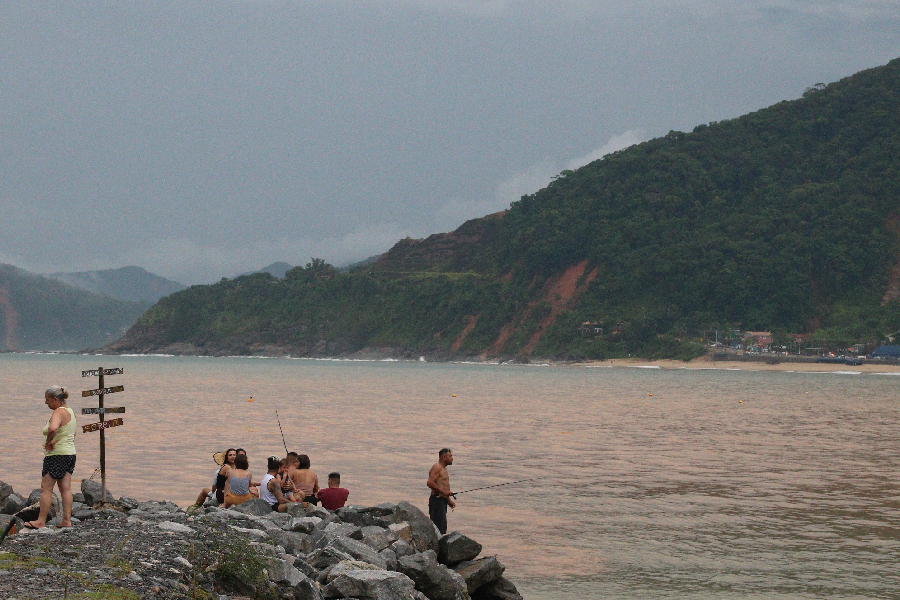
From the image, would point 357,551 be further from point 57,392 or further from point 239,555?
point 57,392

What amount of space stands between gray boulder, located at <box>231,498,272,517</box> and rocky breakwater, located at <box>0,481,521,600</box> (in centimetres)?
2

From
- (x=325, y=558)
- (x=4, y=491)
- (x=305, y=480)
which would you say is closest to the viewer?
(x=325, y=558)

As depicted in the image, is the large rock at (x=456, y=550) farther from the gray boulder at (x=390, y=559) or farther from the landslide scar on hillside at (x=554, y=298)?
the landslide scar on hillside at (x=554, y=298)

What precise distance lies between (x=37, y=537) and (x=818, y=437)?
1270 inches

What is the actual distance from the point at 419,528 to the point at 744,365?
135352mm

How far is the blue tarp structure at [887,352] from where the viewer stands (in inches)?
→ 5492

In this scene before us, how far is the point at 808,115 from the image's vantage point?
200m

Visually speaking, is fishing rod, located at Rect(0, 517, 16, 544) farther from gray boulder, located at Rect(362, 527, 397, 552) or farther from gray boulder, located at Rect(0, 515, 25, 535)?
gray boulder, located at Rect(362, 527, 397, 552)

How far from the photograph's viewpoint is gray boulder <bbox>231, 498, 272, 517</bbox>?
15.7 metres

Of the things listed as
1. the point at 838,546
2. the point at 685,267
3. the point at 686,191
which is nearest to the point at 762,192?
the point at 686,191

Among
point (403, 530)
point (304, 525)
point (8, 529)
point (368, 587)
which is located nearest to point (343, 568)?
point (368, 587)

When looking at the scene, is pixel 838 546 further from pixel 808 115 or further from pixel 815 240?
pixel 808 115

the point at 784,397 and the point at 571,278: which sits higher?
the point at 571,278

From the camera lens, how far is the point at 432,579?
13102 millimetres
